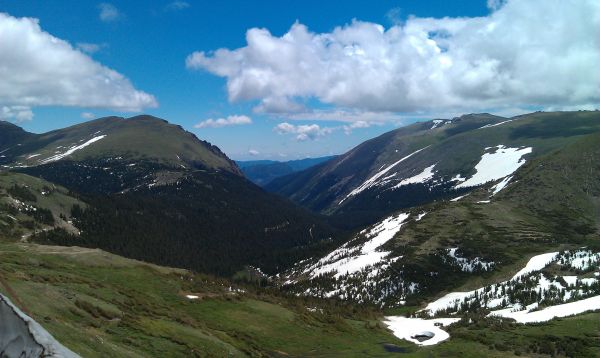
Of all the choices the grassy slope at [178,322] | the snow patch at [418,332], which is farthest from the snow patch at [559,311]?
the snow patch at [418,332]

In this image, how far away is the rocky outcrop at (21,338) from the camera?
49.1 ft

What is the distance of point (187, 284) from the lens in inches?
3465

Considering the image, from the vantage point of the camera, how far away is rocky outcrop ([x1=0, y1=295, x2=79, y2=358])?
15.0 m

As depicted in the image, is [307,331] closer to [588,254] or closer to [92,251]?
[92,251]

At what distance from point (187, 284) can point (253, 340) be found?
99.4 ft

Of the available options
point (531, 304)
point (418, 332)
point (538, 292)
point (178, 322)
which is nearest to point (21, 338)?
point (178, 322)

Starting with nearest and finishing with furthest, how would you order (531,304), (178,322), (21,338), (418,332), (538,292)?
(21,338)
(178,322)
(418,332)
(531,304)
(538,292)

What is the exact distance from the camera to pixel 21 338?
50.0ft

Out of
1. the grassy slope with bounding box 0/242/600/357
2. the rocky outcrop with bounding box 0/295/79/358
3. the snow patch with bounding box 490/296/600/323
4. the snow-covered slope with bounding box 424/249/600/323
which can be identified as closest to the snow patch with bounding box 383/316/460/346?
the grassy slope with bounding box 0/242/600/357

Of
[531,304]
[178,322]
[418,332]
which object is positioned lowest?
[531,304]

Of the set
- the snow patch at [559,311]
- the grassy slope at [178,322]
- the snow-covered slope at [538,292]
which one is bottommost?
the snow-covered slope at [538,292]

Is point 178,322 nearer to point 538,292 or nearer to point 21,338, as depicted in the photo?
point 21,338

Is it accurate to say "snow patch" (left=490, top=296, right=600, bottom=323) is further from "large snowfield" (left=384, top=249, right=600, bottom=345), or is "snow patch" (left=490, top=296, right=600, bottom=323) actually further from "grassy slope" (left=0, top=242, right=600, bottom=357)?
"grassy slope" (left=0, top=242, right=600, bottom=357)

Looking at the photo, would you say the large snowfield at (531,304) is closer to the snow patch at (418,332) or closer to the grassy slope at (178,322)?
the snow patch at (418,332)
